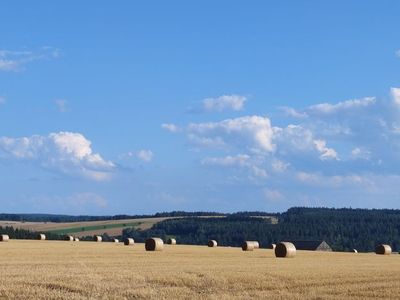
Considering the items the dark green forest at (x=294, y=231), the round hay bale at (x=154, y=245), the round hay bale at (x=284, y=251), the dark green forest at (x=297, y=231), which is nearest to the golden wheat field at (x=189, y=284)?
the round hay bale at (x=284, y=251)

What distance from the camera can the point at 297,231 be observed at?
12962 cm

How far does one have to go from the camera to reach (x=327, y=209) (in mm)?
194625

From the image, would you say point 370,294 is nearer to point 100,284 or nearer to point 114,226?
point 100,284

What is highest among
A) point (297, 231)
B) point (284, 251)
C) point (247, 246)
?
point (297, 231)

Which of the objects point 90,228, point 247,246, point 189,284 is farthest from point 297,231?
point 189,284

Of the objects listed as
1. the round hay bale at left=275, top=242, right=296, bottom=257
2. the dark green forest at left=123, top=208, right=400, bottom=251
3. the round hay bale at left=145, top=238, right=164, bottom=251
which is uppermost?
the dark green forest at left=123, top=208, right=400, bottom=251

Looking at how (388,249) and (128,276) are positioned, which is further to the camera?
(388,249)

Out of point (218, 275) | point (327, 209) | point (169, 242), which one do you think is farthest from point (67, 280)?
point (327, 209)

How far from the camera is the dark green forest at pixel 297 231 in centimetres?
11881

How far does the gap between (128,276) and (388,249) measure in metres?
38.1

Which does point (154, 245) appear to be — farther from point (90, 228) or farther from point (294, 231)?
point (90, 228)

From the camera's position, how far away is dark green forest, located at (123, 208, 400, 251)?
118812 millimetres

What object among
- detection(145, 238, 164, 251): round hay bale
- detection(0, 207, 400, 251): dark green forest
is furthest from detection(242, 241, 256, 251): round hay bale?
detection(0, 207, 400, 251): dark green forest

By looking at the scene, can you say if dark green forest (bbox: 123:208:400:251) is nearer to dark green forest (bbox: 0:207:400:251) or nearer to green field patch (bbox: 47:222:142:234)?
dark green forest (bbox: 0:207:400:251)
